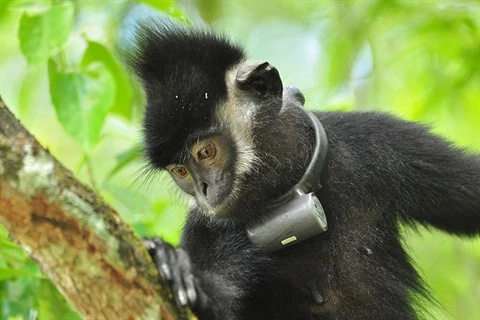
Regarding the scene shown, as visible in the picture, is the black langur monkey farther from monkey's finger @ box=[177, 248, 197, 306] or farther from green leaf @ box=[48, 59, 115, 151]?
monkey's finger @ box=[177, 248, 197, 306]

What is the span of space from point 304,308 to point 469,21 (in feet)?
9.28

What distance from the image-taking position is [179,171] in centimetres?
427

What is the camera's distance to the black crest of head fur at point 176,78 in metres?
4.12

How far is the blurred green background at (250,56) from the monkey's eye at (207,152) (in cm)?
55

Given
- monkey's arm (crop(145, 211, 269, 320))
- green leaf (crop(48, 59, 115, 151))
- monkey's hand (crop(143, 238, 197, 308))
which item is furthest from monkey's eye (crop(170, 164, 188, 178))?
monkey's hand (crop(143, 238, 197, 308))

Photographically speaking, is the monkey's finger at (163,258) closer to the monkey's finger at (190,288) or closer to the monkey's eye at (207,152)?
the monkey's finger at (190,288)

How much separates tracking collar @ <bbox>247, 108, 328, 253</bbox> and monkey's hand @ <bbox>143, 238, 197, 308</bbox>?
100 cm

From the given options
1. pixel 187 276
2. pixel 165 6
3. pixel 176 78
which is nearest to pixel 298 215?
pixel 176 78

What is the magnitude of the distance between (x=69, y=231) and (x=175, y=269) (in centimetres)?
57

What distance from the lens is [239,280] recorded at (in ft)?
13.1

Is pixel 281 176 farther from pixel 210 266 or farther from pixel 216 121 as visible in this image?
pixel 210 266

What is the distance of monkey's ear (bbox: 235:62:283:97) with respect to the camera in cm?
434

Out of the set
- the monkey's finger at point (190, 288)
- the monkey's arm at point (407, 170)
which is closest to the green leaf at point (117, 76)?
the monkey's arm at point (407, 170)

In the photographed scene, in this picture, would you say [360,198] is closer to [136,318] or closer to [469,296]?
[136,318]
